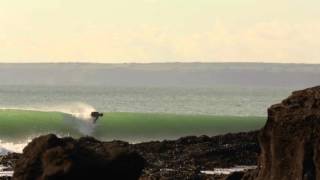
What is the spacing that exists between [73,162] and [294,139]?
453cm

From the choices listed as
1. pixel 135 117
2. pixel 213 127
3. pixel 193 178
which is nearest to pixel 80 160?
pixel 193 178

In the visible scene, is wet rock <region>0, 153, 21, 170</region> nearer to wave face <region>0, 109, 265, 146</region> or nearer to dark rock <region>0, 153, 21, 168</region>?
dark rock <region>0, 153, 21, 168</region>

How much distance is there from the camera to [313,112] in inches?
888

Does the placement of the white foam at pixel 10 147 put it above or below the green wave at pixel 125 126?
below

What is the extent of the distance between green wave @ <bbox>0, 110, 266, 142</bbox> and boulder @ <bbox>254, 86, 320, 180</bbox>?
57.6 m

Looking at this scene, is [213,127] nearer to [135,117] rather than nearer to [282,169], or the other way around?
[135,117]

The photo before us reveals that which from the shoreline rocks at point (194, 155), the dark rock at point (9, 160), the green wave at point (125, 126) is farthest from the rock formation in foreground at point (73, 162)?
the green wave at point (125, 126)

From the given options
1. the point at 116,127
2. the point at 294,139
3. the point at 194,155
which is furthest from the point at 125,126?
the point at 294,139

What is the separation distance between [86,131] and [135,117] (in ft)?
84.2

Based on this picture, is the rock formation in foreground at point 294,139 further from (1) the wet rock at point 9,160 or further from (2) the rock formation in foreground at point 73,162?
(1) the wet rock at point 9,160

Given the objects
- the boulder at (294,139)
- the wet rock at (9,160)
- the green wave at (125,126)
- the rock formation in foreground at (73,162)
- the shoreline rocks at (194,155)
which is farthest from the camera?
the green wave at (125,126)

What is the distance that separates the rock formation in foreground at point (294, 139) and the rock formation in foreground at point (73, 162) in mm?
2790

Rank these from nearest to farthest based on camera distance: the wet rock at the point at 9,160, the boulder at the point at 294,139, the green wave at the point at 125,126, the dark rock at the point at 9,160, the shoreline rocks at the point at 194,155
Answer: the boulder at the point at 294,139, the shoreline rocks at the point at 194,155, the wet rock at the point at 9,160, the dark rock at the point at 9,160, the green wave at the point at 125,126

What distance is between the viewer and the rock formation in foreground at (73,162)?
843 inches
